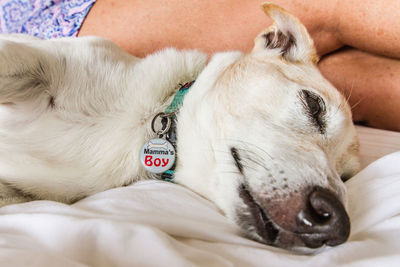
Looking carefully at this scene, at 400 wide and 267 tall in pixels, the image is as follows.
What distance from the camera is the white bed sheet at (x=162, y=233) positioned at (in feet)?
2.67

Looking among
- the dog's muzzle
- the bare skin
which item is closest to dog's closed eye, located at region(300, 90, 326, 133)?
the dog's muzzle

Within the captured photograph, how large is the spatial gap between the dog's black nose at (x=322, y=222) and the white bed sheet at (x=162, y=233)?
0.11 ft

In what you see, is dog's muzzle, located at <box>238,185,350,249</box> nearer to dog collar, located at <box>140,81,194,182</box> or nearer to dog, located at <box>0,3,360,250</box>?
dog, located at <box>0,3,360,250</box>

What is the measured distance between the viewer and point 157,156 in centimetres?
147

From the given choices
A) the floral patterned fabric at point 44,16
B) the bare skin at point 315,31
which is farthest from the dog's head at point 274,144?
the floral patterned fabric at point 44,16

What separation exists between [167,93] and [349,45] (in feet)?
4.81

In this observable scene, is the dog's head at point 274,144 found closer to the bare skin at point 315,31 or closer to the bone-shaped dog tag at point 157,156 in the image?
the bone-shaped dog tag at point 157,156

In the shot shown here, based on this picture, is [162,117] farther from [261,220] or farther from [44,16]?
[44,16]

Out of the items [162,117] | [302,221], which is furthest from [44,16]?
[302,221]

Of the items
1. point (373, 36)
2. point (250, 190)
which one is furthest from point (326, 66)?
point (250, 190)

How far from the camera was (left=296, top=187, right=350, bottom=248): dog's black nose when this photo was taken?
3.24 feet

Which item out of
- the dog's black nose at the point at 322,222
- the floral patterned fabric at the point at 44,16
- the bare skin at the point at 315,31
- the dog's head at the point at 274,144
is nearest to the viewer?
the dog's black nose at the point at 322,222

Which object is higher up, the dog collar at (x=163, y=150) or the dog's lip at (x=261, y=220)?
the dog collar at (x=163, y=150)

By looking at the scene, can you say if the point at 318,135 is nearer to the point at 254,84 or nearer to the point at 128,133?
the point at 254,84
